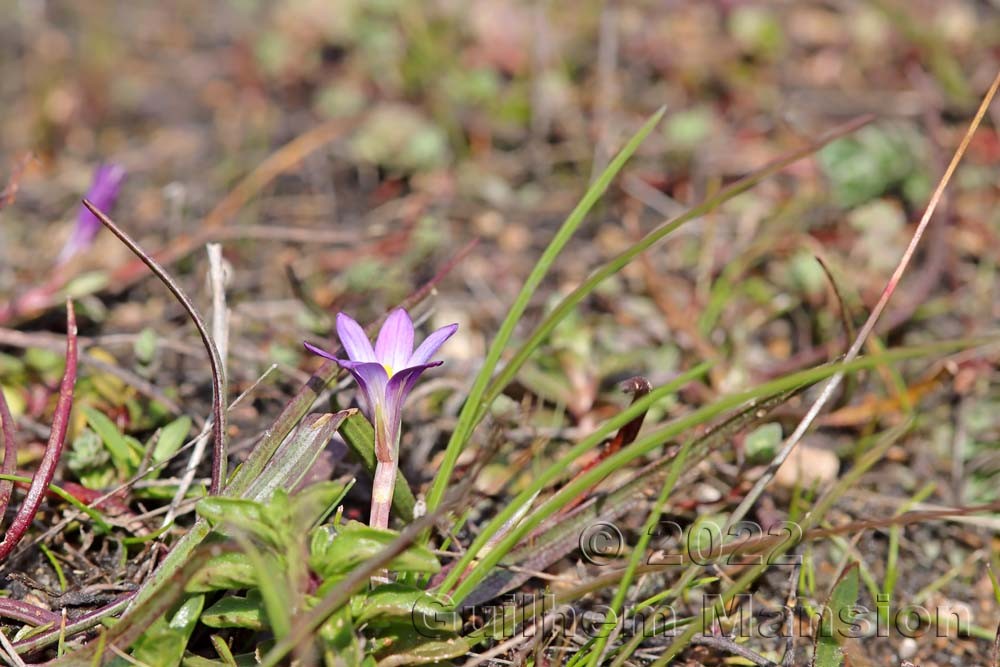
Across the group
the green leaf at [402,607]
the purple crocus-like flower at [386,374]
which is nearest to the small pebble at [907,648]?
the green leaf at [402,607]

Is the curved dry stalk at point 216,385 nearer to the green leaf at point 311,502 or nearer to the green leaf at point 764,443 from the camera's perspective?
the green leaf at point 311,502

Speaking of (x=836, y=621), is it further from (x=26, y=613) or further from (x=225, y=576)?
(x=26, y=613)

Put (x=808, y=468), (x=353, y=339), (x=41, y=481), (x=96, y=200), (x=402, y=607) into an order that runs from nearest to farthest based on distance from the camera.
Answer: (x=402, y=607), (x=353, y=339), (x=41, y=481), (x=808, y=468), (x=96, y=200)

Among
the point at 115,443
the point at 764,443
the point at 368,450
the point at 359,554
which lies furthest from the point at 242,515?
the point at 764,443

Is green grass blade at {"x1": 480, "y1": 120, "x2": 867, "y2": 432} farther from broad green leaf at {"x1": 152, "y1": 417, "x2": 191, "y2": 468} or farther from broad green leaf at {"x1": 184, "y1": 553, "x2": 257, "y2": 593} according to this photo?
broad green leaf at {"x1": 152, "y1": 417, "x2": 191, "y2": 468}

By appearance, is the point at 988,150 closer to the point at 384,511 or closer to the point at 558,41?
the point at 558,41

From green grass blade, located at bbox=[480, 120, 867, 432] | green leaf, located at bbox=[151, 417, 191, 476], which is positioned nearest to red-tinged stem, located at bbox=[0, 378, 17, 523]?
green leaf, located at bbox=[151, 417, 191, 476]
